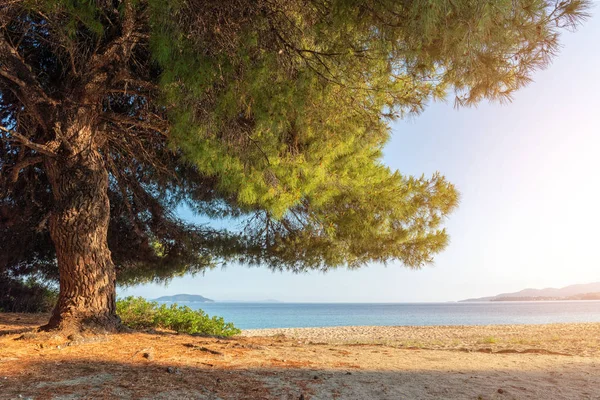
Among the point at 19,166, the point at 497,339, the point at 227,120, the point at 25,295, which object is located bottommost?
the point at 497,339

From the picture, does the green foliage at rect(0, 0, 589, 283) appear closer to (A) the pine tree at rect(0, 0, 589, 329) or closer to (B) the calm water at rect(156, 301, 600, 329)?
(A) the pine tree at rect(0, 0, 589, 329)

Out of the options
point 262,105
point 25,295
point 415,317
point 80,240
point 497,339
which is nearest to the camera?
point 262,105

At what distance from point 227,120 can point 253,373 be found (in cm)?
272

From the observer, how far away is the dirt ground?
3021mm

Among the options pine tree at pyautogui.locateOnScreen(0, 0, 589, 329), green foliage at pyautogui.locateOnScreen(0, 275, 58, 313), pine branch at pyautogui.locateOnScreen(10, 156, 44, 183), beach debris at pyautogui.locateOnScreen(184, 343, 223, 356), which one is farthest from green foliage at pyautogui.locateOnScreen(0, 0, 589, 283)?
green foliage at pyautogui.locateOnScreen(0, 275, 58, 313)

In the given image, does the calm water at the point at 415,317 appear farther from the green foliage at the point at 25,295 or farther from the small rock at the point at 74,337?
the small rock at the point at 74,337

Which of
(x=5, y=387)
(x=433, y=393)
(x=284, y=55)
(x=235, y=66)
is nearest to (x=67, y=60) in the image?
(x=235, y=66)

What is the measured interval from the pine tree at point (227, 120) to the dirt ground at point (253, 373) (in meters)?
0.84

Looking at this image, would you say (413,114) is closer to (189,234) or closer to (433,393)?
(433,393)

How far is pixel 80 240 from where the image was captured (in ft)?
16.4

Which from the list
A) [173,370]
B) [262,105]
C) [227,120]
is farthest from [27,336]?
[262,105]

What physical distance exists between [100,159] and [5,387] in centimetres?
321

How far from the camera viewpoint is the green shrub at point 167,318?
8.04 meters

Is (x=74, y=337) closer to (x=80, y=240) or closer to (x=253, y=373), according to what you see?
(x=80, y=240)
